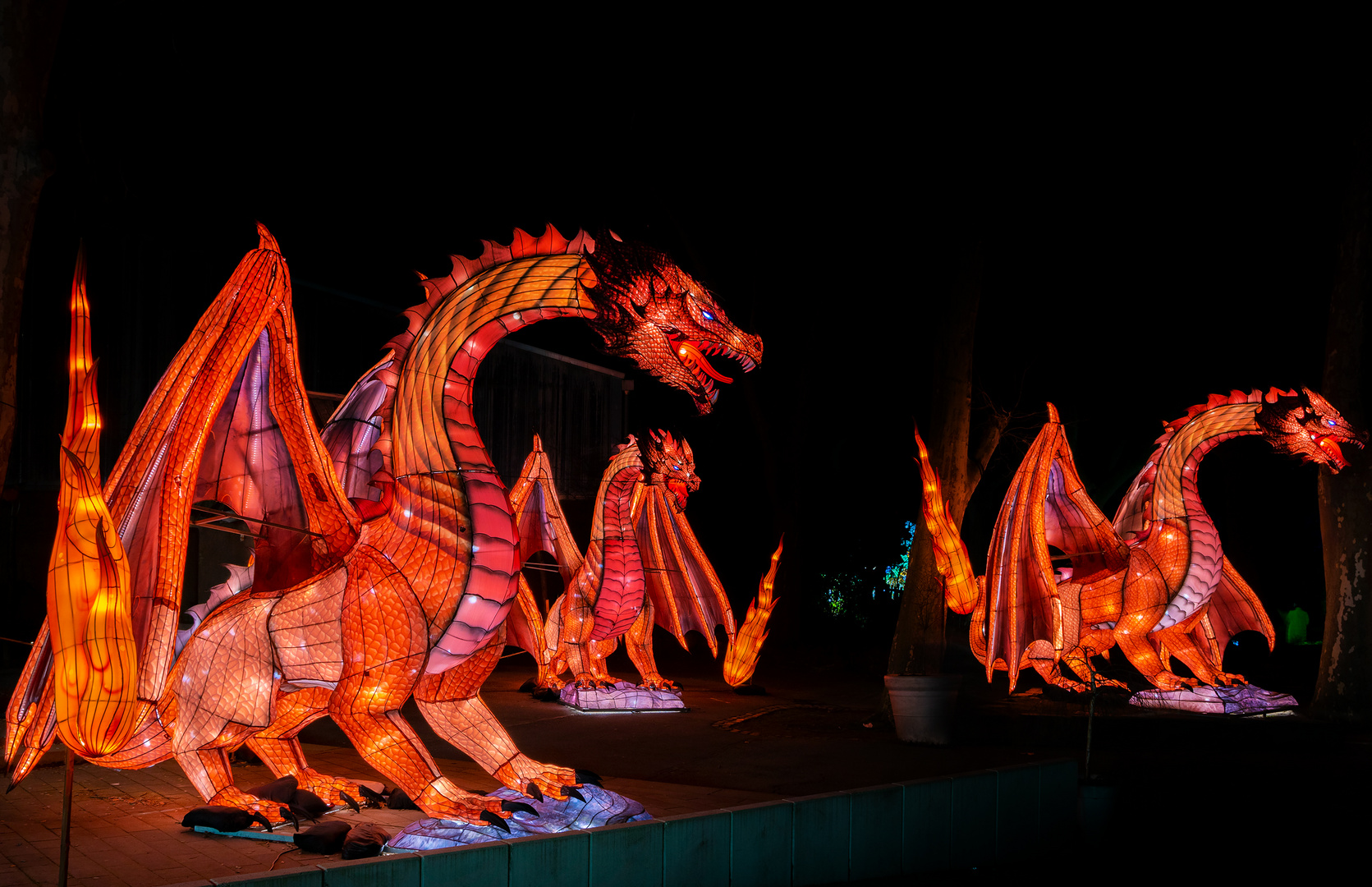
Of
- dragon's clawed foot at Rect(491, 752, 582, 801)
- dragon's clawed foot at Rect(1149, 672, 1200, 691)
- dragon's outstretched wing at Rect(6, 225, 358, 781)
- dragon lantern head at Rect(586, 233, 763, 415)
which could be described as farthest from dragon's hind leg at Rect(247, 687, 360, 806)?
dragon's clawed foot at Rect(1149, 672, 1200, 691)

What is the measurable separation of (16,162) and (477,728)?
3.37m

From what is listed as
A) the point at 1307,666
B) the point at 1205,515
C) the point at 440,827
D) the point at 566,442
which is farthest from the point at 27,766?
the point at 1307,666

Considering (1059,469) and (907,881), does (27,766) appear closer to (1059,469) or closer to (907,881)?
(907,881)

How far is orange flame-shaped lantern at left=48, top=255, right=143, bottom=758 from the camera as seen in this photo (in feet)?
10.3

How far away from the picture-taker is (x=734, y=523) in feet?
72.1

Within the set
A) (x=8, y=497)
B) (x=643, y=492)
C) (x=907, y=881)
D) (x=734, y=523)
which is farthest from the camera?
(x=734, y=523)

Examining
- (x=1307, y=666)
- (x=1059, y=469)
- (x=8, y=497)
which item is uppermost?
(x=1059, y=469)

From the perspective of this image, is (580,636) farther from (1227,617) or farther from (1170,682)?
(1227,617)

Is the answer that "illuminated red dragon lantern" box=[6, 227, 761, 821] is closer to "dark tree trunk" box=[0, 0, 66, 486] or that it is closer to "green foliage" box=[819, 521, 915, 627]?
"dark tree trunk" box=[0, 0, 66, 486]

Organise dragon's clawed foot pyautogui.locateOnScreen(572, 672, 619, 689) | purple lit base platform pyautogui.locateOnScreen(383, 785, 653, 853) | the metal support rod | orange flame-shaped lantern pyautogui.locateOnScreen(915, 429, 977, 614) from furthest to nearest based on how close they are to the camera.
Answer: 1. dragon's clawed foot pyautogui.locateOnScreen(572, 672, 619, 689)
2. orange flame-shaped lantern pyautogui.locateOnScreen(915, 429, 977, 614)
3. purple lit base platform pyautogui.locateOnScreen(383, 785, 653, 853)
4. the metal support rod

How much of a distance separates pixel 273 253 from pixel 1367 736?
9715 mm

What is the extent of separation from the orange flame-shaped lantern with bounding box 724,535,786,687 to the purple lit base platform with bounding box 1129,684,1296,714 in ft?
12.1

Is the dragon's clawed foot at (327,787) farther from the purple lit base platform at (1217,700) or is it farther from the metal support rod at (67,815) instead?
the purple lit base platform at (1217,700)

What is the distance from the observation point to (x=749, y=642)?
38.3 feet
